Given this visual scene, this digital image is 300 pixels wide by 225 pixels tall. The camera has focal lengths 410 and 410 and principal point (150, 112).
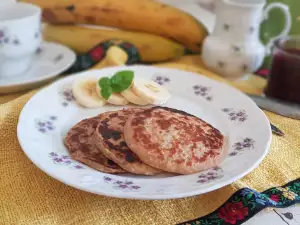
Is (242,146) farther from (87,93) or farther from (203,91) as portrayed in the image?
(87,93)

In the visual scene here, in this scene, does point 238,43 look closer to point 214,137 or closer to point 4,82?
point 214,137

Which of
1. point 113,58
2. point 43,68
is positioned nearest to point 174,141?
point 113,58

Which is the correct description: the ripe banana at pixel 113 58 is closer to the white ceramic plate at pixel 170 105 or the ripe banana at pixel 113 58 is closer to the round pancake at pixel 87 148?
the white ceramic plate at pixel 170 105

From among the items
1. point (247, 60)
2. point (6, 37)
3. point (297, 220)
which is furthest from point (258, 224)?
point (6, 37)

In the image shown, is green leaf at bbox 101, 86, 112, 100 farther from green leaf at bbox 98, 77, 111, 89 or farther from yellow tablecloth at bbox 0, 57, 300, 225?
yellow tablecloth at bbox 0, 57, 300, 225

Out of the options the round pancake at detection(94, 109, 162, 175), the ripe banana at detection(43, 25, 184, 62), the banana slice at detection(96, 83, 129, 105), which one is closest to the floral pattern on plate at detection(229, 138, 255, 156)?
the round pancake at detection(94, 109, 162, 175)

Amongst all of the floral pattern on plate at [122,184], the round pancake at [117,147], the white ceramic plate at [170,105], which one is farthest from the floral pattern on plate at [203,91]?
the floral pattern on plate at [122,184]
